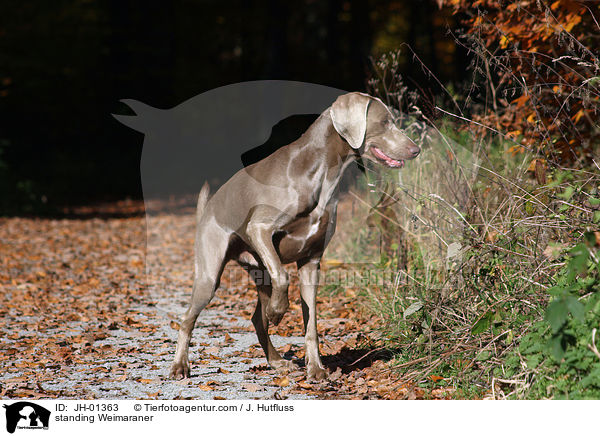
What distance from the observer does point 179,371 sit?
513 centimetres

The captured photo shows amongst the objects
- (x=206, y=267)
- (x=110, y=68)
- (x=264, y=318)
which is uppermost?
(x=110, y=68)

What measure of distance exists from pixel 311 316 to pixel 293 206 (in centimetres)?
85

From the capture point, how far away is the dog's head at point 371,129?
4.59 metres

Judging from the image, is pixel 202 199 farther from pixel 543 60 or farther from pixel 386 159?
pixel 543 60

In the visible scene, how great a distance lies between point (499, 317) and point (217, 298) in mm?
4669

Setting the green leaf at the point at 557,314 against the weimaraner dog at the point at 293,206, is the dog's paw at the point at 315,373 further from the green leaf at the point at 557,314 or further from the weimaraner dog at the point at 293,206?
the green leaf at the point at 557,314

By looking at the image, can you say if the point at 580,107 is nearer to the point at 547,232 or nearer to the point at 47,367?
the point at 547,232

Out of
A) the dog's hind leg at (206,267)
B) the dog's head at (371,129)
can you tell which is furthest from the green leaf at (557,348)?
the dog's hind leg at (206,267)

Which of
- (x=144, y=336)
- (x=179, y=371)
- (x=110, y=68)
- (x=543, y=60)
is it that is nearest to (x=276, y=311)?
(x=179, y=371)

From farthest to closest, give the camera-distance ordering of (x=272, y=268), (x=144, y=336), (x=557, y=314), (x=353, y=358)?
(x=144, y=336)
(x=353, y=358)
(x=272, y=268)
(x=557, y=314)

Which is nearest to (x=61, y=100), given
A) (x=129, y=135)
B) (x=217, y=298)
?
(x=129, y=135)
